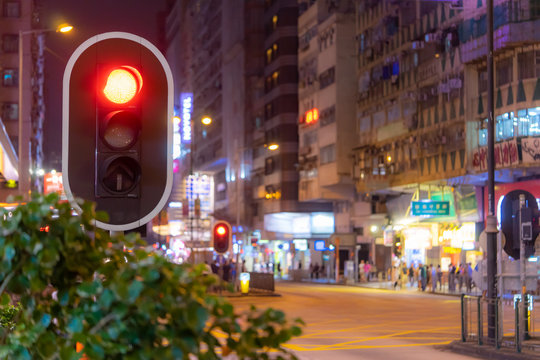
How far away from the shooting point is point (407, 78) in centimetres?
5978

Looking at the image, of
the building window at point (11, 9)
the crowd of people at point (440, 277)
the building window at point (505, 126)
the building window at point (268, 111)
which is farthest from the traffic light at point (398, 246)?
the building window at point (11, 9)

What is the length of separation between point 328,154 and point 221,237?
39.5m

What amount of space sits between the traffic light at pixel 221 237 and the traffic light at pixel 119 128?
28686 mm

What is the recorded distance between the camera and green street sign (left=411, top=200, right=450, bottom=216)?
54000 millimetres

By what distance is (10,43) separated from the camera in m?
71.6

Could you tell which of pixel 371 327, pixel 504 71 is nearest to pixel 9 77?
pixel 504 71

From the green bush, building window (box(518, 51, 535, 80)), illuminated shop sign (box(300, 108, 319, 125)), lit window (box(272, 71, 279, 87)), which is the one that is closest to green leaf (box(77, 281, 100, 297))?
the green bush

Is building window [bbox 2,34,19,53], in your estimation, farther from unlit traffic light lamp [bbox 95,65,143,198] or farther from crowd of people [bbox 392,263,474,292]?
unlit traffic light lamp [bbox 95,65,143,198]

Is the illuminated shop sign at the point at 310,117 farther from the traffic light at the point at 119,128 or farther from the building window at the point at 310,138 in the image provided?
the traffic light at the point at 119,128

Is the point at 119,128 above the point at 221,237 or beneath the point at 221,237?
above

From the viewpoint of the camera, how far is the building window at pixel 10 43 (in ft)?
234

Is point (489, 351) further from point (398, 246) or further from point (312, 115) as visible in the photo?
point (312, 115)

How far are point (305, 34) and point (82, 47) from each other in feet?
249

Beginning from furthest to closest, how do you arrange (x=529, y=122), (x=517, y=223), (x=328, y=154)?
(x=328, y=154) < (x=529, y=122) < (x=517, y=223)
